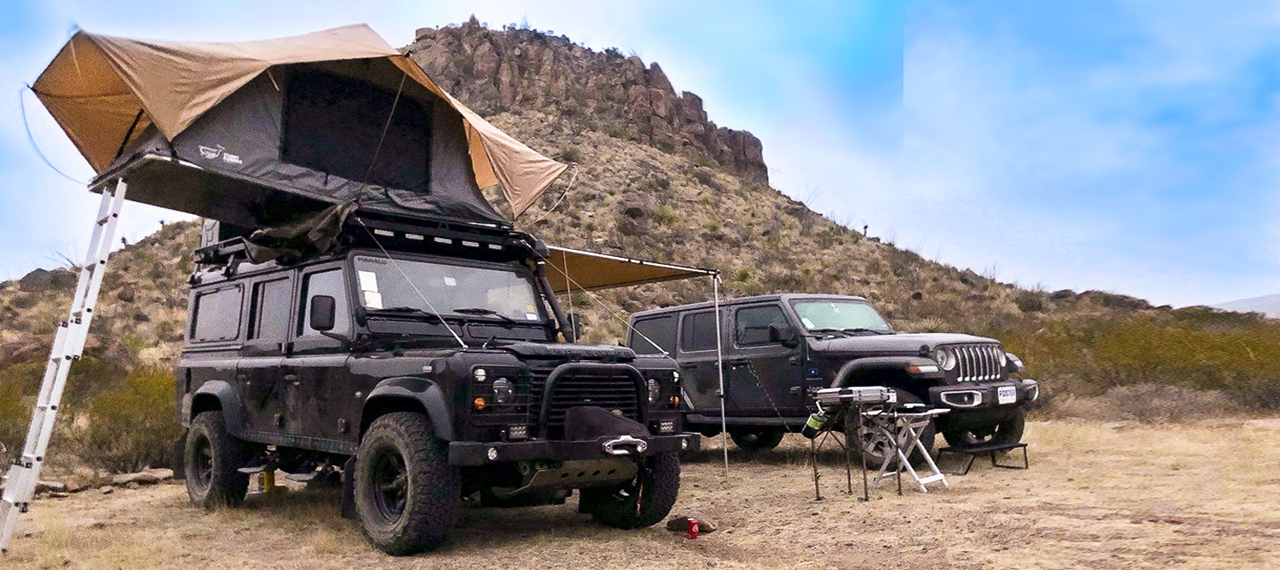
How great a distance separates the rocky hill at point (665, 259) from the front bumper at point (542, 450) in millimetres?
3992

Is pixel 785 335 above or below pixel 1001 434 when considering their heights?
above

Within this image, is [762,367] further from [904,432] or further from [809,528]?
[809,528]

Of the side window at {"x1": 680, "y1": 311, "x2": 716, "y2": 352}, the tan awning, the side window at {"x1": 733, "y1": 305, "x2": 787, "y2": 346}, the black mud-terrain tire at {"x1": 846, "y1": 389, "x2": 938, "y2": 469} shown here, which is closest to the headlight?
the black mud-terrain tire at {"x1": 846, "y1": 389, "x2": 938, "y2": 469}

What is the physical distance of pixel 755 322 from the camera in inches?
399

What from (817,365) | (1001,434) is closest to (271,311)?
(817,365)

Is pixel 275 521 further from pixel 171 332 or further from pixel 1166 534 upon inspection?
pixel 171 332

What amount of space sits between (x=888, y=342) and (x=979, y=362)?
3.04 feet

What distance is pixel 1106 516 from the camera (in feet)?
20.7

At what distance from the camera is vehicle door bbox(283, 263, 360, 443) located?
6.27m

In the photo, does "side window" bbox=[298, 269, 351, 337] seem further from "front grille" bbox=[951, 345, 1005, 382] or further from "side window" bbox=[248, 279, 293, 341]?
"front grille" bbox=[951, 345, 1005, 382]

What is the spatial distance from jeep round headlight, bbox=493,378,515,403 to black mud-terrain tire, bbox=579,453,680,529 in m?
1.13

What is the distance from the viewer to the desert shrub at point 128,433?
10.6m

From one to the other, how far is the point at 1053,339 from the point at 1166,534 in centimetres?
1186

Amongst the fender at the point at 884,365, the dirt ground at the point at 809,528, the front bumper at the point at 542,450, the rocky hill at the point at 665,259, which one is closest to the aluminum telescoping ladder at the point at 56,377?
the dirt ground at the point at 809,528
